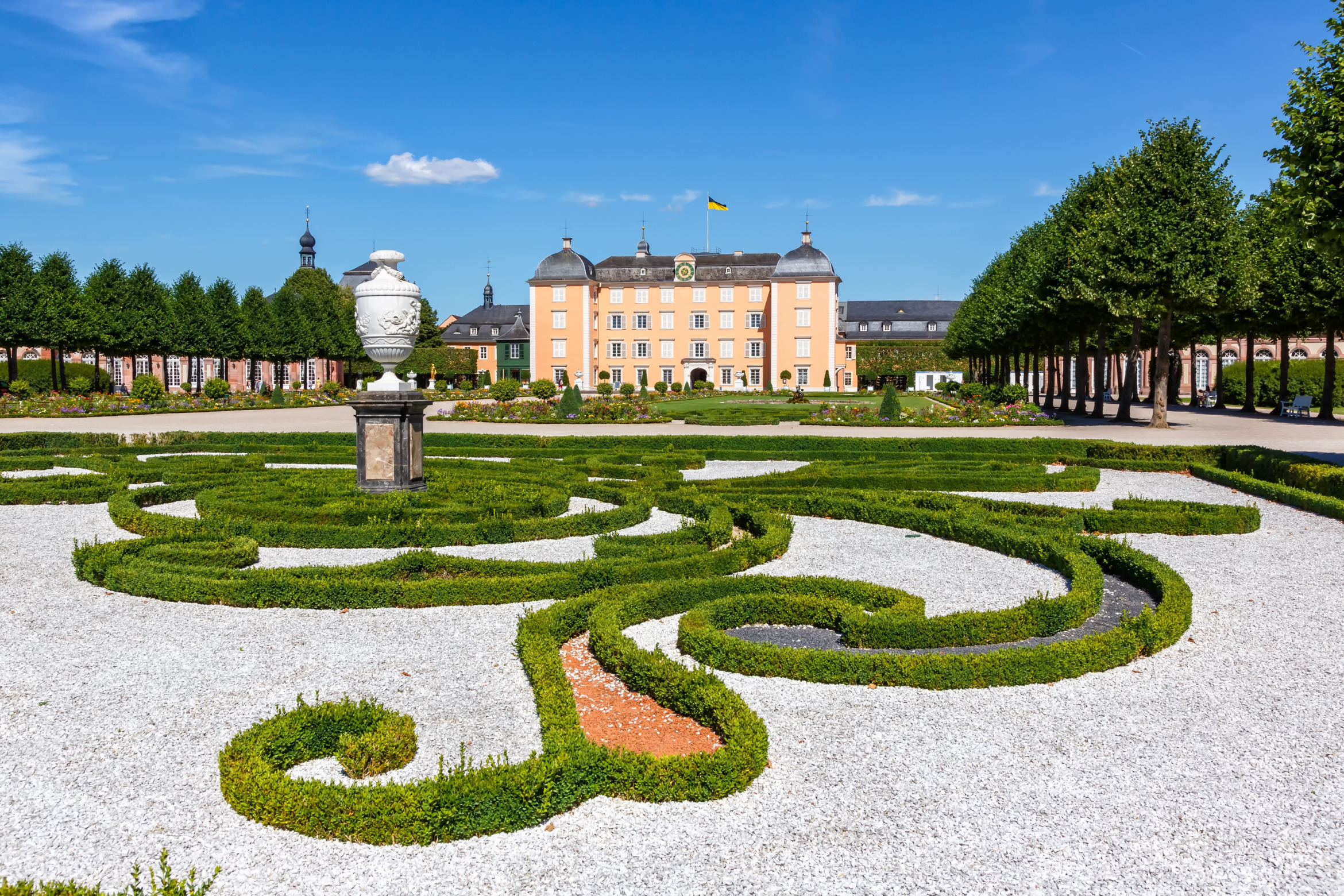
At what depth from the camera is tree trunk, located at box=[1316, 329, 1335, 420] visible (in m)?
25.5

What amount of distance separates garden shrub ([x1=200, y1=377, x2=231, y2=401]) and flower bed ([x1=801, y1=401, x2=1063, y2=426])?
23.7m

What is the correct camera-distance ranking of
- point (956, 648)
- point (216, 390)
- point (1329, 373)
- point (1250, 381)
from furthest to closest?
point (216, 390) < point (1250, 381) < point (1329, 373) < point (956, 648)

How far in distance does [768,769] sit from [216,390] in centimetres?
3643

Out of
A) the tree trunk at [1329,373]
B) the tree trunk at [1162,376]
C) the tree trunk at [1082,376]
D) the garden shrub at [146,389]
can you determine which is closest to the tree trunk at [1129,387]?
the tree trunk at [1162,376]

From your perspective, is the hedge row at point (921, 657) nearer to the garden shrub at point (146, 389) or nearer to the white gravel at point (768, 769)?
the white gravel at point (768, 769)

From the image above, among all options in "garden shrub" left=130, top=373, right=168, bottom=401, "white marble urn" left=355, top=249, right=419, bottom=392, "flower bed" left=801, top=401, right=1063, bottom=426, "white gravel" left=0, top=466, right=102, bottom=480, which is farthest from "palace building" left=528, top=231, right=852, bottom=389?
"white marble urn" left=355, top=249, right=419, bottom=392

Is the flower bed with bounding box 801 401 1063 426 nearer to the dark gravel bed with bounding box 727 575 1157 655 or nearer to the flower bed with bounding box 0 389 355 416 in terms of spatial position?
the dark gravel bed with bounding box 727 575 1157 655

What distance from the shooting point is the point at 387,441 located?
9.45m

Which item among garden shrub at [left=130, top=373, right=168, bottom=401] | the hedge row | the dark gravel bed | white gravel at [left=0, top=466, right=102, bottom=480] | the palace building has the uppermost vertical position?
the palace building

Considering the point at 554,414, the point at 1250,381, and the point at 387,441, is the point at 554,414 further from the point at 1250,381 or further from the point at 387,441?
the point at 1250,381

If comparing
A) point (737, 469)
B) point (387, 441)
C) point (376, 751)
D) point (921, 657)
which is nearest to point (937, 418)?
point (737, 469)

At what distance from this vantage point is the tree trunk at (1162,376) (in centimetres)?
2200

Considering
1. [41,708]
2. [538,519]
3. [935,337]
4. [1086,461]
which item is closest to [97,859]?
[41,708]

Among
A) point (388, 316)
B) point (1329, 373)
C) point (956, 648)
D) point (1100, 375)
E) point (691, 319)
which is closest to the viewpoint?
point (956, 648)
